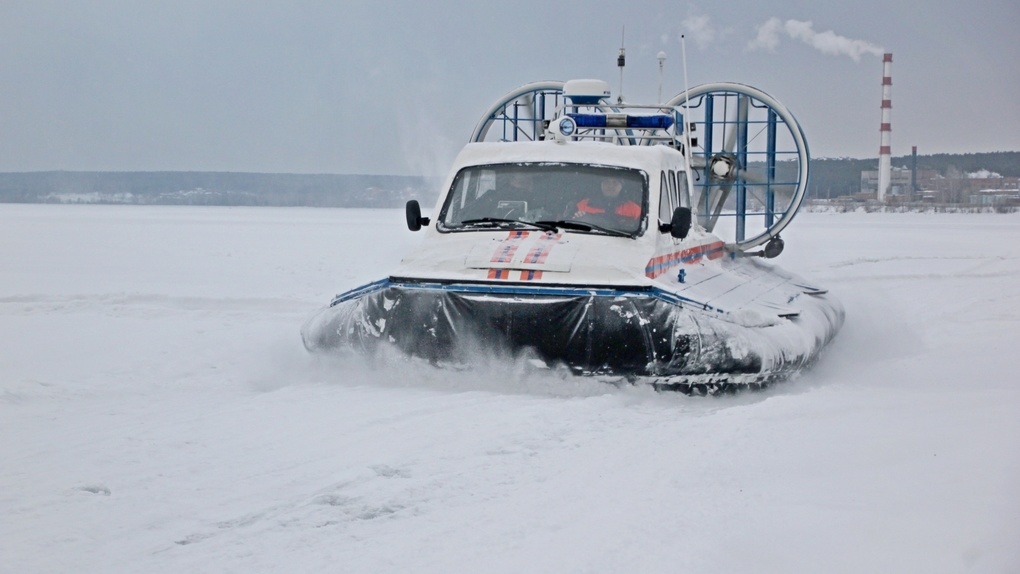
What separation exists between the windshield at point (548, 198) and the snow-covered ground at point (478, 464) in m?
1.29

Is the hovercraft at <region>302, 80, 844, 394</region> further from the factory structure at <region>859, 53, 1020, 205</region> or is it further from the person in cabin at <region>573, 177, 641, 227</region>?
the factory structure at <region>859, 53, 1020, 205</region>

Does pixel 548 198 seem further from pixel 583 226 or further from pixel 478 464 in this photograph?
pixel 478 464

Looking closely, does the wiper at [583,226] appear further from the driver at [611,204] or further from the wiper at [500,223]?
the driver at [611,204]

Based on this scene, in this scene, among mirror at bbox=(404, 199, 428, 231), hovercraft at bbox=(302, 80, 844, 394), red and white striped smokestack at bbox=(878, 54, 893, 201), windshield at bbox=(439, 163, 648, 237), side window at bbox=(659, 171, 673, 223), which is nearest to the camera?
hovercraft at bbox=(302, 80, 844, 394)

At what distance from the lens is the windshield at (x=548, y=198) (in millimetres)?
7629

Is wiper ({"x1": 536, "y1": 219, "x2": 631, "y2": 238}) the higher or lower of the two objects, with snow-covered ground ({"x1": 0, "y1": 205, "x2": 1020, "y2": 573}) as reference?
higher

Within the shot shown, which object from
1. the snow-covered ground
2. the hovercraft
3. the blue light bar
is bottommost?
the snow-covered ground

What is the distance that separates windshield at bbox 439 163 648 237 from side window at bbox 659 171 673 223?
0.42 feet

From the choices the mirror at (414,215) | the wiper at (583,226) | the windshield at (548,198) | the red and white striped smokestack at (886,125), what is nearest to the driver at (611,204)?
the windshield at (548,198)

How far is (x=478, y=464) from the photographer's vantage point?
4.74 metres

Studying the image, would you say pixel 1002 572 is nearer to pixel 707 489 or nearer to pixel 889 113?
pixel 707 489

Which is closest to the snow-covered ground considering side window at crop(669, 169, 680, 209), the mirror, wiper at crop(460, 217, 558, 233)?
wiper at crop(460, 217, 558, 233)

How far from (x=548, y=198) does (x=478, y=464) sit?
11.1 feet

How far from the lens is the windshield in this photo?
25.0 ft
